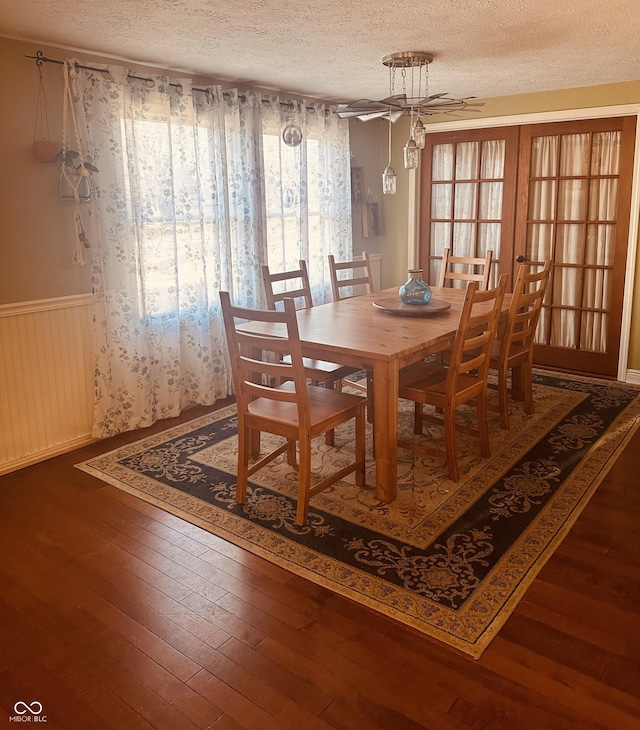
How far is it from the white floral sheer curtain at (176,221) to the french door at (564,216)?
1.57 metres

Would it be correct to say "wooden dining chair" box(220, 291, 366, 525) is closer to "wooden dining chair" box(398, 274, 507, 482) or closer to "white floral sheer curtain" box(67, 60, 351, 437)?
"wooden dining chair" box(398, 274, 507, 482)

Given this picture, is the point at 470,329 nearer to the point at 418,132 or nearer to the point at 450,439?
the point at 450,439

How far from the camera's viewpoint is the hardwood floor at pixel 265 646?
71.4 inches

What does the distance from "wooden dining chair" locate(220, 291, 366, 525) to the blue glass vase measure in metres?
0.99

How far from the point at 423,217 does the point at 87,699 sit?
5038 millimetres

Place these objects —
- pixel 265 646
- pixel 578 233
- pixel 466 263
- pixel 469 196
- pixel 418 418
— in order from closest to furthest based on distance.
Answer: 1. pixel 265 646
2. pixel 418 418
3. pixel 466 263
4. pixel 578 233
5. pixel 469 196

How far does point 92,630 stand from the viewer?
2.18 metres

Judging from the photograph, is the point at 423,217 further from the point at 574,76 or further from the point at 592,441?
the point at 592,441

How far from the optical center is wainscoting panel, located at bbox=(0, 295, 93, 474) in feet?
11.3

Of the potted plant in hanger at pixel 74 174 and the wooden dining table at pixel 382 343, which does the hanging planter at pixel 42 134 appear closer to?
the potted plant in hanger at pixel 74 174

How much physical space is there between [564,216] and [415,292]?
2072 millimetres

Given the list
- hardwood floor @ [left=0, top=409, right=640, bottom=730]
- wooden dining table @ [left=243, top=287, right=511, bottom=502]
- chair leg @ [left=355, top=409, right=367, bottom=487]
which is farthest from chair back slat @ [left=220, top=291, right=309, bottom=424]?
hardwood floor @ [left=0, top=409, right=640, bottom=730]

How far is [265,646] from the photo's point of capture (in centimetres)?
208

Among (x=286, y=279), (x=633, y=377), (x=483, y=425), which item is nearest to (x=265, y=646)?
(x=483, y=425)
